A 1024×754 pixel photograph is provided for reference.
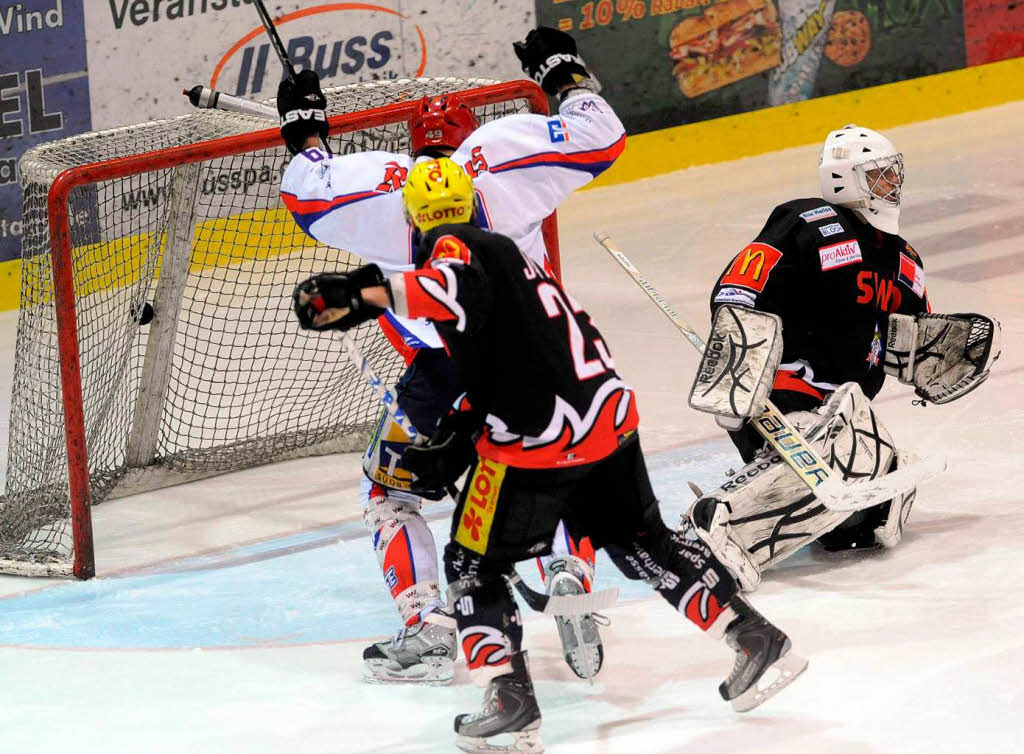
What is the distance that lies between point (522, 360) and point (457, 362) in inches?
5.1

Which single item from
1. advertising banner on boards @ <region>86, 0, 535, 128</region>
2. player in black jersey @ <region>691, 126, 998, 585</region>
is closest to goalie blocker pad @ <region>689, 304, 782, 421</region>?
player in black jersey @ <region>691, 126, 998, 585</region>

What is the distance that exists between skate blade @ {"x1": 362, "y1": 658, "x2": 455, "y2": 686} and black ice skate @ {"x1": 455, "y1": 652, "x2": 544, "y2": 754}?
406 mm

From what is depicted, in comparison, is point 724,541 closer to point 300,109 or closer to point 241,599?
point 241,599

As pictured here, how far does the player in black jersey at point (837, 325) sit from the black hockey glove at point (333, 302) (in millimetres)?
1430

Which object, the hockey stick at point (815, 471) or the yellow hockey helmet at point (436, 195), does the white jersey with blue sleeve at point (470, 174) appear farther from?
the yellow hockey helmet at point (436, 195)

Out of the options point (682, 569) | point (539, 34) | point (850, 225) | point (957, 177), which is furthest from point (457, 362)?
point (957, 177)

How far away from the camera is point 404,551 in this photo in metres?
3.79

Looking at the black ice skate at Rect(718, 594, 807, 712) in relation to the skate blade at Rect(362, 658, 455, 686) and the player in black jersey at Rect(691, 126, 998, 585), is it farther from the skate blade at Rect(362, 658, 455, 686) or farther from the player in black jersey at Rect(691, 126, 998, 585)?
the player in black jersey at Rect(691, 126, 998, 585)

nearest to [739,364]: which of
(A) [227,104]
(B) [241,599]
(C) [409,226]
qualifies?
(C) [409,226]

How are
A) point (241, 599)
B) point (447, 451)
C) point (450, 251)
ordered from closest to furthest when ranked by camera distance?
point (450, 251), point (447, 451), point (241, 599)

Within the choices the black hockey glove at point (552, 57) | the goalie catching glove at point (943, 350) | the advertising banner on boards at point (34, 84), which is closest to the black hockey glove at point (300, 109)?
the black hockey glove at point (552, 57)

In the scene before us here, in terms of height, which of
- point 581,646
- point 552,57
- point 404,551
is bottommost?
point 581,646

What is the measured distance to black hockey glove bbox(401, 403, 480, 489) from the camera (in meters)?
3.32

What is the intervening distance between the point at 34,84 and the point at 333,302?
4.72 meters
